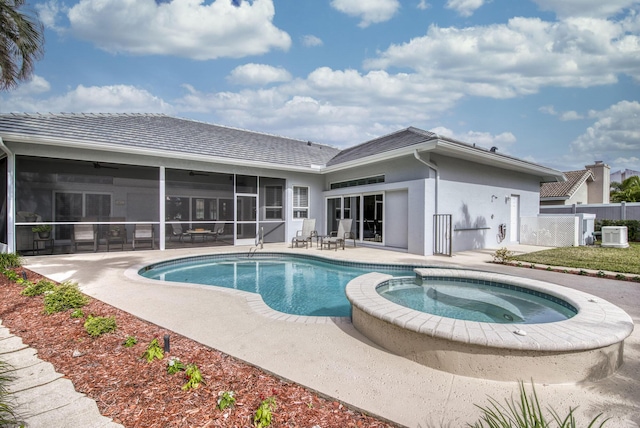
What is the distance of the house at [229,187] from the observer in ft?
32.1

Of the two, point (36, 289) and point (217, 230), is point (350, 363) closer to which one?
point (36, 289)

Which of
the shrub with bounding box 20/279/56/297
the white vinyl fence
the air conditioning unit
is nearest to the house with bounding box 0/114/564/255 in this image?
the white vinyl fence

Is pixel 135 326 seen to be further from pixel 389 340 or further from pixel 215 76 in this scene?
pixel 215 76

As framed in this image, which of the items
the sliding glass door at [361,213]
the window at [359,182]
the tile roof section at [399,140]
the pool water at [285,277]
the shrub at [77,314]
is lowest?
the pool water at [285,277]

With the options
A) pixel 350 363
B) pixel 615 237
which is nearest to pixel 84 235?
pixel 350 363

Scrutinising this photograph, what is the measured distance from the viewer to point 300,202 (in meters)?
14.3

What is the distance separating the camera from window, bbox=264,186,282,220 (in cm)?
1359

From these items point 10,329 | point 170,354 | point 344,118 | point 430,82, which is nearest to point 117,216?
point 10,329

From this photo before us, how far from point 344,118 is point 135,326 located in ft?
81.6

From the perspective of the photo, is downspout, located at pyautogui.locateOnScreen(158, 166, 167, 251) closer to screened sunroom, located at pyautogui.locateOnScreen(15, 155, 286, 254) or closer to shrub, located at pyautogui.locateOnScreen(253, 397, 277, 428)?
screened sunroom, located at pyautogui.locateOnScreen(15, 155, 286, 254)

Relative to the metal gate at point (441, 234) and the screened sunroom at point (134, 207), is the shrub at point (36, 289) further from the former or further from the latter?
the metal gate at point (441, 234)

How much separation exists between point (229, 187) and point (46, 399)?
11.1 m

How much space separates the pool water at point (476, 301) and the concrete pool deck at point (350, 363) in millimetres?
928

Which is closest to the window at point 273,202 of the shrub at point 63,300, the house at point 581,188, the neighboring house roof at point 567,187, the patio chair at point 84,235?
the patio chair at point 84,235
